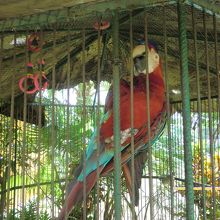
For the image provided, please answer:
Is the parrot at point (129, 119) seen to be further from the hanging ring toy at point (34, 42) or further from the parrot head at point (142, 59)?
the hanging ring toy at point (34, 42)

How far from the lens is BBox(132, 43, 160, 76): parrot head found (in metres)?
1.60

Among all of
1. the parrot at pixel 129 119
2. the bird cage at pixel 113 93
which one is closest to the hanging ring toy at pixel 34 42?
the bird cage at pixel 113 93

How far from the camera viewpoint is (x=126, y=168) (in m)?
1.82

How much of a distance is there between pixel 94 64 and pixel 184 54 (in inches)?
38.5

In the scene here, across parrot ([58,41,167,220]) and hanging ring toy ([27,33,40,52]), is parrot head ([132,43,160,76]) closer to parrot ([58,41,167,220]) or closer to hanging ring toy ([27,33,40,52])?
parrot ([58,41,167,220])

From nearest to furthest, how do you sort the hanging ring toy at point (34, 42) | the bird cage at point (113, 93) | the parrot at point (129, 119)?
the bird cage at point (113, 93) < the hanging ring toy at point (34, 42) < the parrot at point (129, 119)

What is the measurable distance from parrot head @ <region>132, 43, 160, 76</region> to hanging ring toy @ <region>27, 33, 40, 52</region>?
1.52 ft

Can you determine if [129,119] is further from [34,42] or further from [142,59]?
[34,42]

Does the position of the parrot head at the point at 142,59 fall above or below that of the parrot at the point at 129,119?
above

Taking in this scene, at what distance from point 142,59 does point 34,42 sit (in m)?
0.53

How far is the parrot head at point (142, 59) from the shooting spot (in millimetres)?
1598

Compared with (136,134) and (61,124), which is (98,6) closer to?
(136,134)

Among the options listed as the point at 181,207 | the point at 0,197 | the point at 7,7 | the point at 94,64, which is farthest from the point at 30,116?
the point at 7,7

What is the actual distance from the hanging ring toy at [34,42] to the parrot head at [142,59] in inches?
18.2
